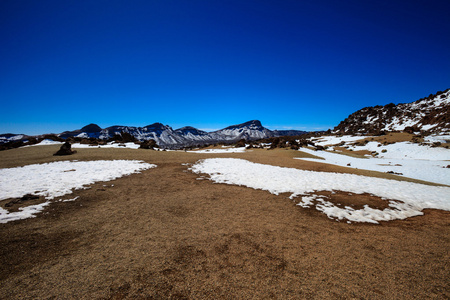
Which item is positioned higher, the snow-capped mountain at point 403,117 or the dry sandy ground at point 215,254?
Answer: the snow-capped mountain at point 403,117

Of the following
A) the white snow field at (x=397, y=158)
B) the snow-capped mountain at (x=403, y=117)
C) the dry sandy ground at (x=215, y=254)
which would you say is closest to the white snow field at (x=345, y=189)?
the dry sandy ground at (x=215, y=254)

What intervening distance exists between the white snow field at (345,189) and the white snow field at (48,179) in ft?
24.1

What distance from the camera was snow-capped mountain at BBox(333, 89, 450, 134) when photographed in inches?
2547

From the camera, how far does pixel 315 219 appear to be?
7.66 metres

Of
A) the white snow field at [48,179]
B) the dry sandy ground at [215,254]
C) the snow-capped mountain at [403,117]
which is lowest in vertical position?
the dry sandy ground at [215,254]

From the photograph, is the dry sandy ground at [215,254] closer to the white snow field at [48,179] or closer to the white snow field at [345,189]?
the white snow field at [345,189]

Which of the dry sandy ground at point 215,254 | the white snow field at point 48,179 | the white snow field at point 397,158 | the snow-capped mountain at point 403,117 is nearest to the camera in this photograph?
the dry sandy ground at point 215,254

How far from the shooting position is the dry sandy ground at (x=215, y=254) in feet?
12.6

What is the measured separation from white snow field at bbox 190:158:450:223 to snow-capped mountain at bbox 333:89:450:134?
65810 mm

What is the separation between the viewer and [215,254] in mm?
5086

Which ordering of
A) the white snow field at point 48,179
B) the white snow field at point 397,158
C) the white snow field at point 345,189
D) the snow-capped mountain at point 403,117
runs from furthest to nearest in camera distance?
1. the snow-capped mountain at point 403,117
2. the white snow field at point 397,158
3. the white snow field at point 345,189
4. the white snow field at point 48,179

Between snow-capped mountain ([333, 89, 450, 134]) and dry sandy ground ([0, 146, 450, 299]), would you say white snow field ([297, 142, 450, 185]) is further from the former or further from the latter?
snow-capped mountain ([333, 89, 450, 134])

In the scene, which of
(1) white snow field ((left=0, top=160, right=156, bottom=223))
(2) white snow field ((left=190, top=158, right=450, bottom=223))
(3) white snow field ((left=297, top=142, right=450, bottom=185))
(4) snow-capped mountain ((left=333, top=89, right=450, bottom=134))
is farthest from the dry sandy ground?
(4) snow-capped mountain ((left=333, top=89, right=450, bottom=134))

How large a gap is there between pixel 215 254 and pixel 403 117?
125898 millimetres
